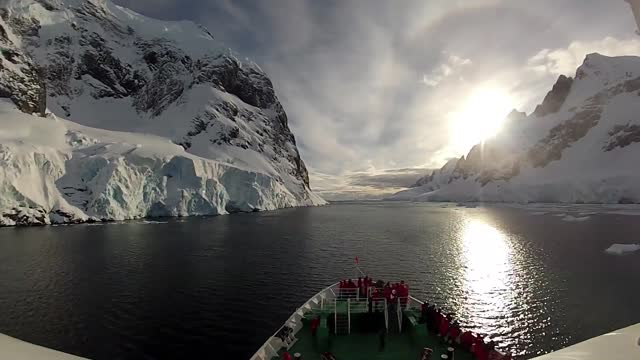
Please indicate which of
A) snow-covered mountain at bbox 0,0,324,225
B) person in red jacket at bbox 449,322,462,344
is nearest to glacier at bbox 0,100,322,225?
snow-covered mountain at bbox 0,0,324,225

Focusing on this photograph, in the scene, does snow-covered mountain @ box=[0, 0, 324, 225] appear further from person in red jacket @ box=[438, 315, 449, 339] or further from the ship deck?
person in red jacket @ box=[438, 315, 449, 339]

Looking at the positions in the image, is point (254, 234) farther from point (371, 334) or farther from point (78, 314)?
point (371, 334)

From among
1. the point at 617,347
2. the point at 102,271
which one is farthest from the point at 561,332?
the point at 102,271

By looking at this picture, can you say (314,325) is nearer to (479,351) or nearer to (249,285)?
(479,351)

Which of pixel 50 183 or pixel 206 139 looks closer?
pixel 50 183

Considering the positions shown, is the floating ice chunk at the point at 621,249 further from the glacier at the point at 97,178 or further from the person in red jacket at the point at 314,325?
the glacier at the point at 97,178
